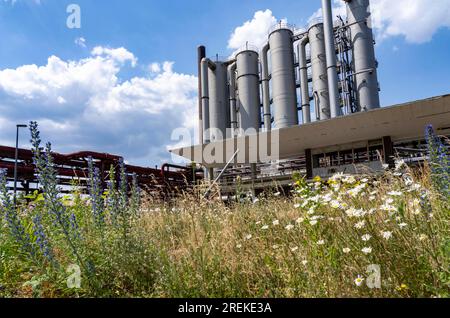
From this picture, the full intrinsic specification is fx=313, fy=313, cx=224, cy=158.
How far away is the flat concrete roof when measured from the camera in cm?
1317

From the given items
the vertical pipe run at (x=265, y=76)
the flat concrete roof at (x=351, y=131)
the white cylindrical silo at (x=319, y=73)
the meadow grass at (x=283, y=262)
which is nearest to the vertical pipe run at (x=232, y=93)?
the vertical pipe run at (x=265, y=76)

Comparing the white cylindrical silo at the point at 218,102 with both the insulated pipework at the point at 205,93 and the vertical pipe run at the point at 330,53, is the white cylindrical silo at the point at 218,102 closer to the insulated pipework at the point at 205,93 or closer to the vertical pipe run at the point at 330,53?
the insulated pipework at the point at 205,93

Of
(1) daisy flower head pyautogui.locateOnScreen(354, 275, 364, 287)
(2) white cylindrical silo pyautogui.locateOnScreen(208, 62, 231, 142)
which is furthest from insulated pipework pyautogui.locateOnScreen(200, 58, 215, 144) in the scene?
(1) daisy flower head pyautogui.locateOnScreen(354, 275, 364, 287)

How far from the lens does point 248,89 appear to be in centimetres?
2483

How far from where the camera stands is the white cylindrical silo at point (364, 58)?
65.7 feet

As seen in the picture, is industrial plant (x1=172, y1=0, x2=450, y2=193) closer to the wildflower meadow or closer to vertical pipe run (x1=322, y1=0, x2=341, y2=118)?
vertical pipe run (x1=322, y1=0, x2=341, y2=118)

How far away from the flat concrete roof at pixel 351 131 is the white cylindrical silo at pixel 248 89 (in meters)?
3.73

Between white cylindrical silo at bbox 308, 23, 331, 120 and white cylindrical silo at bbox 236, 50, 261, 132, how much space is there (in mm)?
4548

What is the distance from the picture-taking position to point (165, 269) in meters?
2.69

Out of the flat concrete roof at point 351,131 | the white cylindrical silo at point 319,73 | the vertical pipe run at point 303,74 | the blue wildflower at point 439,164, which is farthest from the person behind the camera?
the vertical pipe run at point 303,74

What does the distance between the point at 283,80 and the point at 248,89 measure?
10.0 feet

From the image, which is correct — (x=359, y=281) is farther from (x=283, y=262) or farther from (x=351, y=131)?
(x=351, y=131)
